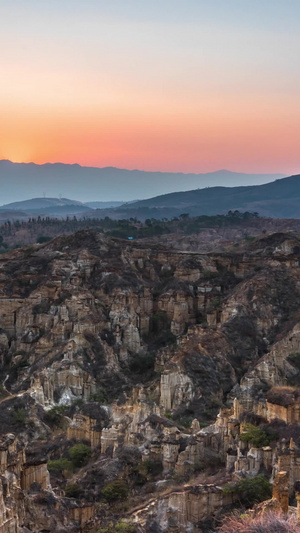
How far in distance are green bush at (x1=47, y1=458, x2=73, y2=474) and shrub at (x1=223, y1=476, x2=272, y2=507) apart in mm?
8029

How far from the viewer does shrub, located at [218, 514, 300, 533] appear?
16562 millimetres

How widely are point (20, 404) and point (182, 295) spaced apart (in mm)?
16268

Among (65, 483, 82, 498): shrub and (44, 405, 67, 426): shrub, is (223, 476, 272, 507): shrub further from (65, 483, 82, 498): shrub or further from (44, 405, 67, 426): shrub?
(44, 405, 67, 426): shrub

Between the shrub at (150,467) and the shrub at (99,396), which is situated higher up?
the shrub at (150,467)

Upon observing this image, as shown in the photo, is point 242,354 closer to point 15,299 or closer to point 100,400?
point 100,400

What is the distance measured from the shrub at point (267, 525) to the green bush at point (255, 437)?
8.12m

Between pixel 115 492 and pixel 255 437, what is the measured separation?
5437 millimetres

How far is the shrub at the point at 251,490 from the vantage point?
22.6 meters

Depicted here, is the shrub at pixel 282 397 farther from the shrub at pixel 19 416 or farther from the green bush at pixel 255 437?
the shrub at pixel 19 416

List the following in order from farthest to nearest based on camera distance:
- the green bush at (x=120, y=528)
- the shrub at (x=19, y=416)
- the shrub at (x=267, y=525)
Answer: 1. the shrub at (x=19, y=416)
2. the green bush at (x=120, y=528)
3. the shrub at (x=267, y=525)

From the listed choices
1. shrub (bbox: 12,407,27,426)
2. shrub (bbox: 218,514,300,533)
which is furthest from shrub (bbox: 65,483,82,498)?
shrub (bbox: 12,407,27,426)

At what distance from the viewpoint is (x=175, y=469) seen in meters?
26.9

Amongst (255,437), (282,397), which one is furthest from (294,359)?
(255,437)

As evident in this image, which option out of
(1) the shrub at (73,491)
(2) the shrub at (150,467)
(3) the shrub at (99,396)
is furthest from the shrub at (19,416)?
(1) the shrub at (73,491)
